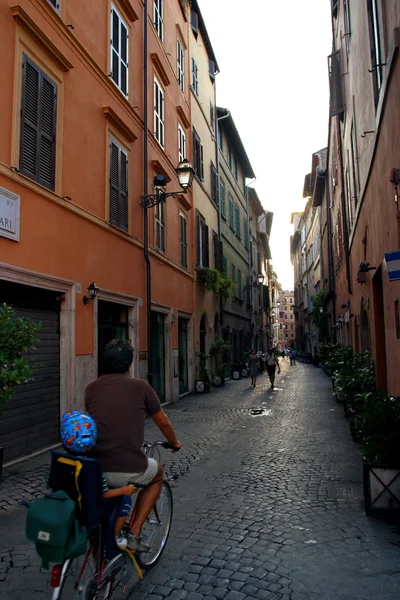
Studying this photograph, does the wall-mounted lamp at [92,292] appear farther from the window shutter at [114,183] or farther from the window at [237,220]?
the window at [237,220]

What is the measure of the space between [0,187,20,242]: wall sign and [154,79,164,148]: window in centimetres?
764

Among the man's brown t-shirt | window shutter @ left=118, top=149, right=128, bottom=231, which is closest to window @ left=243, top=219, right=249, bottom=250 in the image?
window shutter @ left=118, top=149, right=128, bottom=231

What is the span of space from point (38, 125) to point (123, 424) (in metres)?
6.04

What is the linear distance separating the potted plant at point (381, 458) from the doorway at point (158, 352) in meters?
8.81

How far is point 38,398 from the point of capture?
7613 millimetres

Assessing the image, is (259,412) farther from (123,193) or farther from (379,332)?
(123,193)

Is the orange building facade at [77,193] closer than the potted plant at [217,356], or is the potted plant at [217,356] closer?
the orange building facade at [77,193]

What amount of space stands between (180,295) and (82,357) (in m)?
7.35

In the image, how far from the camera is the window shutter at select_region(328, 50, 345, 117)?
51.4ft

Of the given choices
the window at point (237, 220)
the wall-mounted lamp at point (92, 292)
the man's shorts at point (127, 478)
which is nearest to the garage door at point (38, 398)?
the wall-mounted lamp at point (92, 292)

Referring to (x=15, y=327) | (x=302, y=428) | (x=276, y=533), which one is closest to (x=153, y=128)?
(x=302, y=428)

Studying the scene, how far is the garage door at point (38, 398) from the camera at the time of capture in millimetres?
6930

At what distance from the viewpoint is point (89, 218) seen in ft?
30.1

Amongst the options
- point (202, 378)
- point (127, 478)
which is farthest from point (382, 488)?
point (202, 378)
